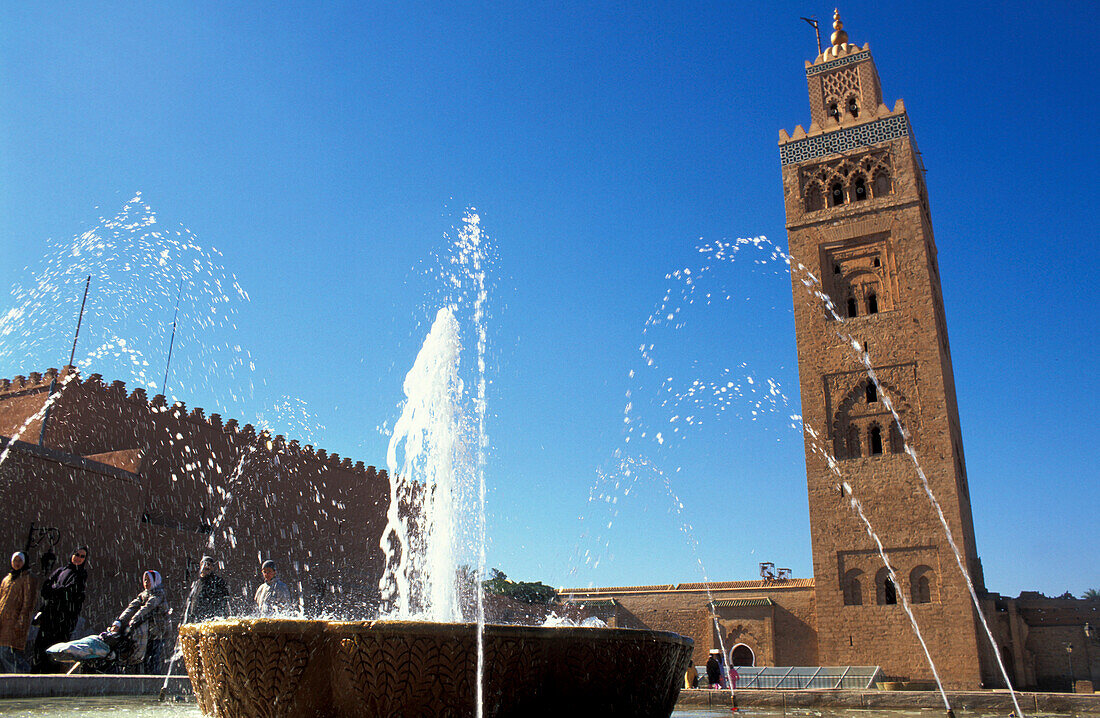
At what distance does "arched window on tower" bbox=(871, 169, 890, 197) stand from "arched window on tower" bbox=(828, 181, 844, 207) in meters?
0.80

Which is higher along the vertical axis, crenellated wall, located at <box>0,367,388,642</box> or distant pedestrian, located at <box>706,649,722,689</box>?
crenellated wall, located at <box>0,367,388,642</box>

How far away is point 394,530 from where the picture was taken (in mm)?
20578

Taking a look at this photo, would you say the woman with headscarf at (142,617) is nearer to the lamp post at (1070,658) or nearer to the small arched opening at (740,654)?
the small arched opening at (740,654)

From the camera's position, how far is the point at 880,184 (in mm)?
19312

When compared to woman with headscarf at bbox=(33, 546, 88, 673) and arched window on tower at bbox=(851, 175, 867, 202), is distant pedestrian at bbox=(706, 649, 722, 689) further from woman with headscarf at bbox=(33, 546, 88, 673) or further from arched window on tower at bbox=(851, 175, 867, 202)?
arched window on tower at bbox=(851, 175, 867, 202)

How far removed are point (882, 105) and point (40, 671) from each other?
21.0 meters

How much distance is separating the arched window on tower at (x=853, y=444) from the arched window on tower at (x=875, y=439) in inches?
10.0

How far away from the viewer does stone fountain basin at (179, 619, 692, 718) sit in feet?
8.28

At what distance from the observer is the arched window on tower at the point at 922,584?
16.0 meters

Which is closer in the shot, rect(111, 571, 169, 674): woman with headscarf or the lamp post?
rect(111, 571, 169, 674): woman with headscarf

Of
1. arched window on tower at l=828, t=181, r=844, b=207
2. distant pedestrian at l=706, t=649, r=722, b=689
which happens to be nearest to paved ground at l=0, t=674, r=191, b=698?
distant pedestrian at l=706, t=649, r=722, b=689

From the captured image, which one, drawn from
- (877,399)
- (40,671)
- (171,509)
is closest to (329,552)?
(171,509)

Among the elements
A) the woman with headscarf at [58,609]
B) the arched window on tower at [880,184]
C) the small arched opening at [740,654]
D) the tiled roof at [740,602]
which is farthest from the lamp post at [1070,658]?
the woman with headscarf at [58,609]

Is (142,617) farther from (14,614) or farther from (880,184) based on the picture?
(880,184)
